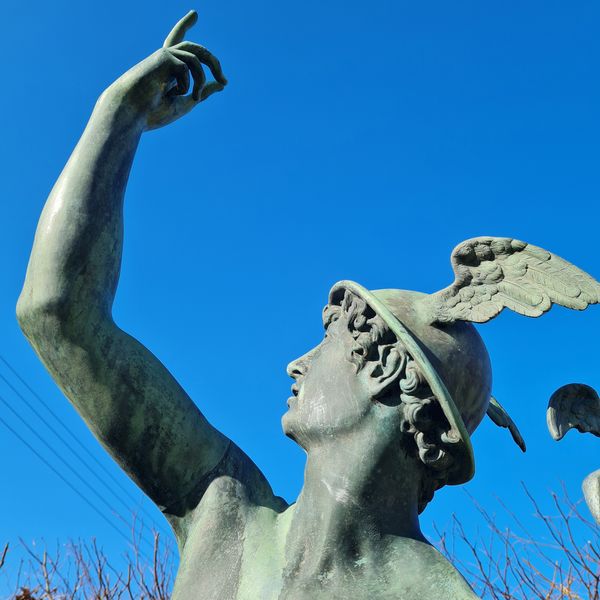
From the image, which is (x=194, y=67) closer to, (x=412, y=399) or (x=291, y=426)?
(x=291, y=426)

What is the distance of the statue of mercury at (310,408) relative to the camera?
3.34 m

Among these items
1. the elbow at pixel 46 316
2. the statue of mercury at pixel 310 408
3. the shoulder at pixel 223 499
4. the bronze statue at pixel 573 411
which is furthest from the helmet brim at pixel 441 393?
the elbow at pixel 46 316

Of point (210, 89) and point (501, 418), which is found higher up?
point (210, 89)

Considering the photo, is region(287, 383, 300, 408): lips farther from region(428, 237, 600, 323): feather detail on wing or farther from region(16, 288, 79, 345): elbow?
region(16, 288, 79, 345): elbow

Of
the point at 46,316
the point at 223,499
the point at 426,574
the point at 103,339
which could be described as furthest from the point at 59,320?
the point at 426,574

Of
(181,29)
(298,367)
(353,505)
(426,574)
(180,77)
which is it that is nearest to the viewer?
(426,574)

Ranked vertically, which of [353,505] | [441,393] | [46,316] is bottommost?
[353,505]

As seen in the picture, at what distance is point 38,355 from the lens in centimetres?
357

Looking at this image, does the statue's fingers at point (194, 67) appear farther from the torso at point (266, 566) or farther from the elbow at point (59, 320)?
the torso at point (266, 566)

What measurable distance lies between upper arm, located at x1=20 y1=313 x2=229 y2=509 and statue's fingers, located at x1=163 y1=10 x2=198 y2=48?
126cm

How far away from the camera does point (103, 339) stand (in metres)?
3.51

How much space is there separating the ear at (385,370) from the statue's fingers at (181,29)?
1.60m

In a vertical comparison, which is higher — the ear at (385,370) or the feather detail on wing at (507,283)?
the feather detail on wing at (507,283)

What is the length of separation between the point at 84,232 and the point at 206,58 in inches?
38.9
